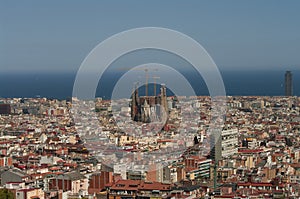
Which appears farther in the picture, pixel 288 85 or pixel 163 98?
pixel 288 85

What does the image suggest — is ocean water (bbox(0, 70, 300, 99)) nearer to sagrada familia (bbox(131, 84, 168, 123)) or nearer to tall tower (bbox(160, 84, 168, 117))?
tall tower (bbox(160, 84, 168, 117))

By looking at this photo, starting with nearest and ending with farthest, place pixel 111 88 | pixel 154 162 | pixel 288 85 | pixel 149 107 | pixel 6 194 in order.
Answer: pixel 6 194 → pixel 154 162 → pixel 149 107 → pixel 111 88 → pixel 288 85

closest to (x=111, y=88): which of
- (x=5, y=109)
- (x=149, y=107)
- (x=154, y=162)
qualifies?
(x=149, y=107)

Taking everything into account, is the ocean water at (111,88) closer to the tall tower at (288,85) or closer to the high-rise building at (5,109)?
the tall tower at (288,85)

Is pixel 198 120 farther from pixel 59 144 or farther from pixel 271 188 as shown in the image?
pixel 271 188

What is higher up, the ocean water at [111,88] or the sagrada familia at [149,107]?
the ocean water at [111,88]

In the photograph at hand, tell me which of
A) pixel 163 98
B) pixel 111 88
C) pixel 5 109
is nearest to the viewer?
pixel 163 98

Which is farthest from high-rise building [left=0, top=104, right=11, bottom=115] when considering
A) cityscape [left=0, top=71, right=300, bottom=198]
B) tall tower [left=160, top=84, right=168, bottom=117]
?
tall tower [left=160, top=84, right=168, bottom=117]

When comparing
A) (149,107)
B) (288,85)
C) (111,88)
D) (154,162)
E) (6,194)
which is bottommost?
(6,194)

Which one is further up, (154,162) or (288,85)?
(288,85)

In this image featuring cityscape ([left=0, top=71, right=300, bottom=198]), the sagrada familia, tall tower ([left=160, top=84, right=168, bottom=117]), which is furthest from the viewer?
tall tower ([left=160, top=84, right=168, bottom=117])

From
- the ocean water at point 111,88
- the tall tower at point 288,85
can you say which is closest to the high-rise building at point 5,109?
the ocean water at point 111,88

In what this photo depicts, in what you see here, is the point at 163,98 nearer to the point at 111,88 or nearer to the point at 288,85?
the point at 111,88
